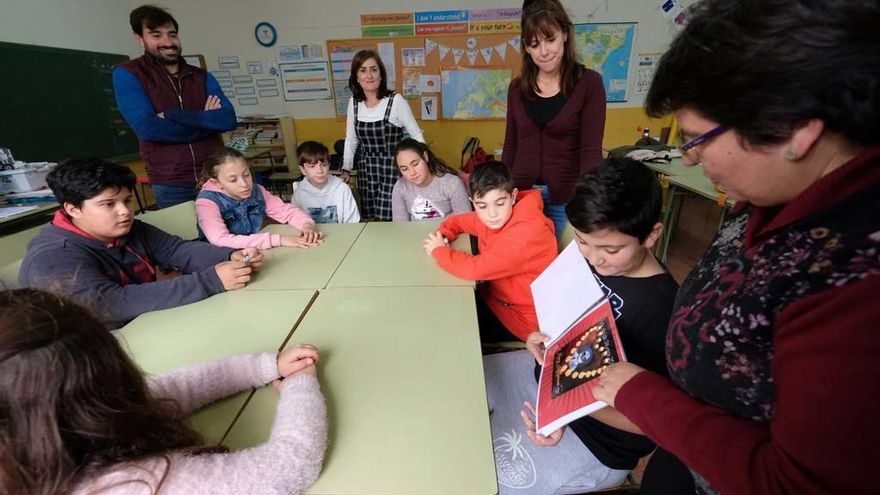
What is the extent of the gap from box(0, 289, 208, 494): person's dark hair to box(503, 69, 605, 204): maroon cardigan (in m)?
1.54

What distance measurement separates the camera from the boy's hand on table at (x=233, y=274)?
1.32m

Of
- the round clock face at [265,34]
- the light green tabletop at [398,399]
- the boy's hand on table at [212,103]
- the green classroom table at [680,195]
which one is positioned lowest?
the green classroom table at [680,195]

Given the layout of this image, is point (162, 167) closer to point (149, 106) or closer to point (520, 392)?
point (149, 106)

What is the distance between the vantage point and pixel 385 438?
29.1 inches

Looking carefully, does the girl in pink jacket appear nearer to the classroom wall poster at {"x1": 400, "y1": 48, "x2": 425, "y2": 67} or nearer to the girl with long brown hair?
the girl with long brown hair

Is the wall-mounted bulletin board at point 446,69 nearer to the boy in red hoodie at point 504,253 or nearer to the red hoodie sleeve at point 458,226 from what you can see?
the red hoodie sleeve at point 458,226

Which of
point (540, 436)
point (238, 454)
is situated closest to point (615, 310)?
point (540, 436)

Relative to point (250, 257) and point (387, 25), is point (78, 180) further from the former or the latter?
point (387, 25)

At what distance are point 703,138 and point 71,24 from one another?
4.94 metres

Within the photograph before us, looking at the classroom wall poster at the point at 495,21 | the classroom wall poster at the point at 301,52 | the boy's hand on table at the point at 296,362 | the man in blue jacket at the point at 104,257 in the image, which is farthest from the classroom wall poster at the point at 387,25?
the boy's hand on table at the point at 296,362

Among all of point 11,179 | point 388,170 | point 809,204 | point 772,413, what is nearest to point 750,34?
point 809,204

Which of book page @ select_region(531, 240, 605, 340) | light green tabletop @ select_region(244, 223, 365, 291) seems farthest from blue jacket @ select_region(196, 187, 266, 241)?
book page @ select_region(531, 240, 605, 340)

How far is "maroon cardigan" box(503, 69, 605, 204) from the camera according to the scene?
67.1 inches

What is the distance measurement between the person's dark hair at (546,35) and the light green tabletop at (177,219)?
1.72 m
